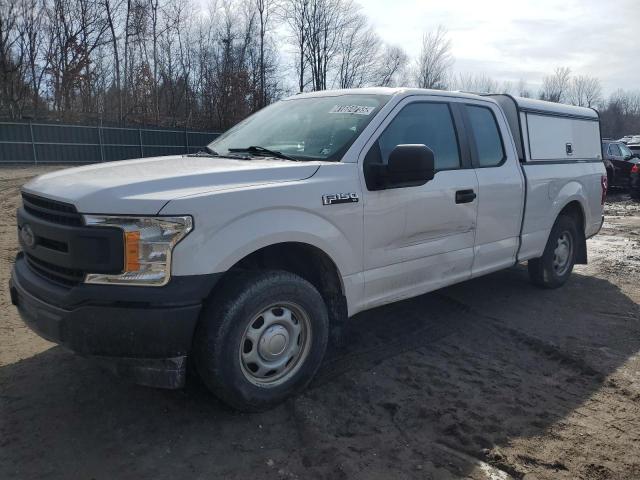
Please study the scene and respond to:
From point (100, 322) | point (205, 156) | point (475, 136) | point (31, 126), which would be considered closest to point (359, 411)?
point (100, 322)

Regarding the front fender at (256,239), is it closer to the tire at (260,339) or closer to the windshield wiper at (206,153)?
the tire at (260,339)

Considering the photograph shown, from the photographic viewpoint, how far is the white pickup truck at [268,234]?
2.56m

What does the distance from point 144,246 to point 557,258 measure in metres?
5.06

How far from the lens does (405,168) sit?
11.0 ft

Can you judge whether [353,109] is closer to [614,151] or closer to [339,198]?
[339,198]

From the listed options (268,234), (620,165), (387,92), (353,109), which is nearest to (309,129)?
(353,109)

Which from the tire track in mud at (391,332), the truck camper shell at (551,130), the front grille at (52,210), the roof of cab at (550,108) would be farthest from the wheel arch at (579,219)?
the front grille at (52,210)

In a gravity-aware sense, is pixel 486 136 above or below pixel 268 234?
above

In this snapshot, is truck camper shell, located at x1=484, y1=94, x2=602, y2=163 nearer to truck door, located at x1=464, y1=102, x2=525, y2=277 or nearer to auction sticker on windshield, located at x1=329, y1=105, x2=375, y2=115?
truck door, located at x1=464, y1=102, x2=525, y2=277

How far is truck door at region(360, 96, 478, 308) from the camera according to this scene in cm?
357

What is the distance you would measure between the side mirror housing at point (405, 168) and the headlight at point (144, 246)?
143cm

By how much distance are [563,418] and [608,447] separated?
1.01 ft

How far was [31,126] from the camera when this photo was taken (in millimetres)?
22250

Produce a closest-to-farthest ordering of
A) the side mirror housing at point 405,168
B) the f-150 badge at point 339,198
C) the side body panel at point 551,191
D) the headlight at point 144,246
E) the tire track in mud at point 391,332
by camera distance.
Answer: the headlight at point 144,246, the f-150 badge at point 339,198, the side mirror housing at point 405,168, the tire track in mud at point 391,332, the side body panel at point 551,191
